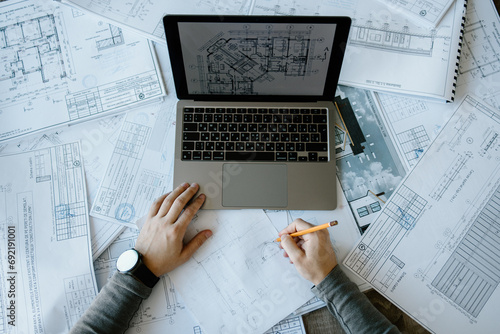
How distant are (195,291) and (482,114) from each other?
819 mm

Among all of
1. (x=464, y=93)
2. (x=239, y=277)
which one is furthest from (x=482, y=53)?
(x=239, y=277)

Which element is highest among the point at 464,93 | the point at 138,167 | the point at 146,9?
the point at 146,9

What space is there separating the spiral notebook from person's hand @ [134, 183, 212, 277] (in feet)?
1.62

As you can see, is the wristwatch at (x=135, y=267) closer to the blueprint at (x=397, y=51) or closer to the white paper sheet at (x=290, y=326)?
the white paper sheet at (x=290, y=326)

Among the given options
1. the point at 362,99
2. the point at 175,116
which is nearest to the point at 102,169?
the point at 175,116

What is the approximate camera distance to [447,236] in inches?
34.3

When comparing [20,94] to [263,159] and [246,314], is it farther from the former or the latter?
[246,314]

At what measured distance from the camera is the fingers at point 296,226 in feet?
2.76

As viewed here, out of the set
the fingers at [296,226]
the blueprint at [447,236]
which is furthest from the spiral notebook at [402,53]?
the fingers at [296,226]

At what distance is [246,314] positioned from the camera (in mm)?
839

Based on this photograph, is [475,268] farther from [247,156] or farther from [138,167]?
[138,167]

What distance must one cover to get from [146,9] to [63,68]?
0.88ft

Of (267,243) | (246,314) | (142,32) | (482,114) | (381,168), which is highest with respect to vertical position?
(142,32)

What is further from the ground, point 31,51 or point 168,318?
point 31,51
